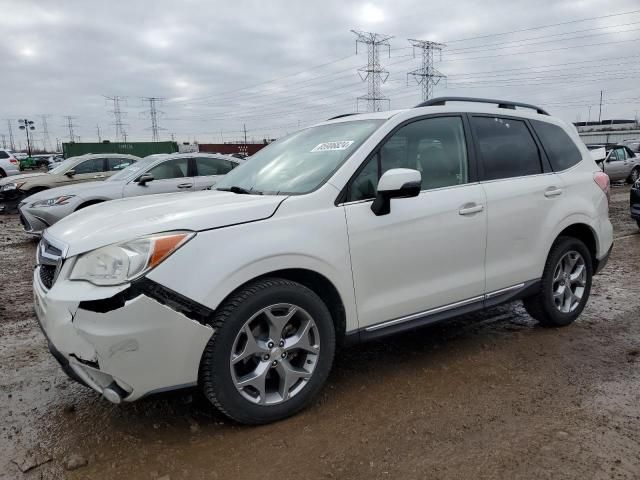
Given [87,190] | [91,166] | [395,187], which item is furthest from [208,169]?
[395,187]

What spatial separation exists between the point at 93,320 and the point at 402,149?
2.16 m

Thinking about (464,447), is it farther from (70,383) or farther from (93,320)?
(70,383)

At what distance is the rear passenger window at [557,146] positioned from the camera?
430 centimetres

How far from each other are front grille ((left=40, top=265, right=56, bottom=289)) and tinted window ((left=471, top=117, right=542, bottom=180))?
2.92 metres

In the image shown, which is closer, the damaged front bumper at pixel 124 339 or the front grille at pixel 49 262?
the damaged front bumper at pixel 124 339

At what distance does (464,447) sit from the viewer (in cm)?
266

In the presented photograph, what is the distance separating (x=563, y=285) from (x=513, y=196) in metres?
1.08

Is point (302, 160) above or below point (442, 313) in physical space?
above

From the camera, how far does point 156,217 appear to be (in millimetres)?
2775

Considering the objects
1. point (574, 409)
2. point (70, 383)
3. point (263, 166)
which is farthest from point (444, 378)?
point (70, 383)

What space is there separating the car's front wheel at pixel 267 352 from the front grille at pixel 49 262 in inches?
36.2

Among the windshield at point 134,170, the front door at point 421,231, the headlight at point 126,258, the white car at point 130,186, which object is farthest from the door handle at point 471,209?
the windshield at point 134,170

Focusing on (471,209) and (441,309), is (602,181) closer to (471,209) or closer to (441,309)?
(471,209)

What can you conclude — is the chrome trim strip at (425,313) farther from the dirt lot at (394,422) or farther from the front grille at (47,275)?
the front grille at (47,275)
